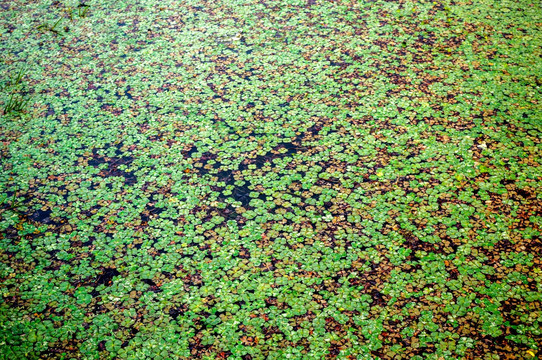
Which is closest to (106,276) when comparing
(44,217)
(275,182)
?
(44,217)

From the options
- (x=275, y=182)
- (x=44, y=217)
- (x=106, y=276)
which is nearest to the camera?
(x=106, y=276)

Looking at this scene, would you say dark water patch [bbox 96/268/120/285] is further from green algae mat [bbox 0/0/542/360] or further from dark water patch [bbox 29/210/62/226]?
dark water patch [bbox 29/210/62/226]

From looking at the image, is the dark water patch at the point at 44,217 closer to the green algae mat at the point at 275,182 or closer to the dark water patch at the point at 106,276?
the green algae mat at the point at 275,182

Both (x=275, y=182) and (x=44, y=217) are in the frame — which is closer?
(x=44, y=217)

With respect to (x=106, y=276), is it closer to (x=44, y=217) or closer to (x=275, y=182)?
(x=44, y=217)

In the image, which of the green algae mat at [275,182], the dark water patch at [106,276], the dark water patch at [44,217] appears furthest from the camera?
the dark water patch at [44,217]

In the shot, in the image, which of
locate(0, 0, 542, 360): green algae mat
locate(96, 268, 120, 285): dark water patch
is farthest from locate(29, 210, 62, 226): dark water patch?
locate(96, 268, 120, 285): dark water patch

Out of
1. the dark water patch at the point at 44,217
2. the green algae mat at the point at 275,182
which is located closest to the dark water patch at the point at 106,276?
the green algae mat at the point at 275,182

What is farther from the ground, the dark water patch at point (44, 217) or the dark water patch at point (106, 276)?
the dark water patch at point (44, 217)
